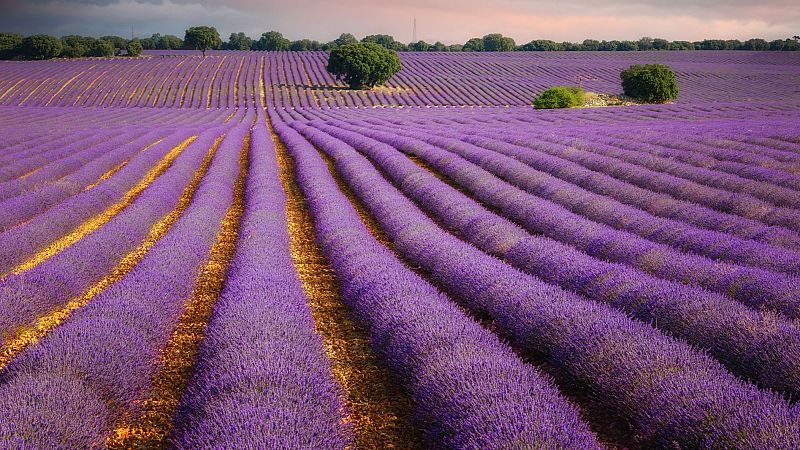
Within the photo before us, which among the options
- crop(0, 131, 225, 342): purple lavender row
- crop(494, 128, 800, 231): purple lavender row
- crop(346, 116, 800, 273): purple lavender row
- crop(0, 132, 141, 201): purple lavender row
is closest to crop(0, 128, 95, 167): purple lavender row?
crop(0, 132, 141, 201): purple lavender row

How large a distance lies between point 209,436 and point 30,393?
1290 millimetres

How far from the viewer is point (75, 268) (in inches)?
243

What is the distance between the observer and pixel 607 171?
12.1 meters

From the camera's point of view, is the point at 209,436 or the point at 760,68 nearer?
the point at 209,436

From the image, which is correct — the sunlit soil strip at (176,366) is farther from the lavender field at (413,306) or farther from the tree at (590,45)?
the tree at (590,45)

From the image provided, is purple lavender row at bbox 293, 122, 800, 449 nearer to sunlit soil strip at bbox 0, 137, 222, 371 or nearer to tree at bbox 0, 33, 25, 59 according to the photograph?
sunlit soil strip at bbox 0, 137, 222, 371

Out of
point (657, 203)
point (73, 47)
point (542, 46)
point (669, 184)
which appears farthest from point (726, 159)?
point (542, 46)

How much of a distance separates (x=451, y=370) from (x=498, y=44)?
12197cm

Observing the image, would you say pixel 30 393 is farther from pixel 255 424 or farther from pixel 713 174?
pixel 713 174

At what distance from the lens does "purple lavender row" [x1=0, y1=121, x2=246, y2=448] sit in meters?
2.87

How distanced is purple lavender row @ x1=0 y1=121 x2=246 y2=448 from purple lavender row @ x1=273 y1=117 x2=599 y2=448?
6.05 ft

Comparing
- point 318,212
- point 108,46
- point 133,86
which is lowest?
point 318,212

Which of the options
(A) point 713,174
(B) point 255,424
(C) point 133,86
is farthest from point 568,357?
(C) point 133,86

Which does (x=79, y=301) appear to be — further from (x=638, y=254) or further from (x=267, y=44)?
(x=267, y=44)
